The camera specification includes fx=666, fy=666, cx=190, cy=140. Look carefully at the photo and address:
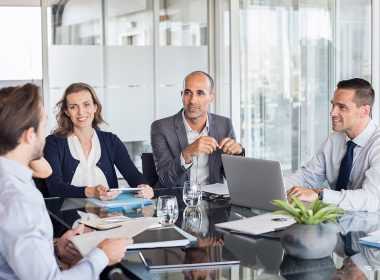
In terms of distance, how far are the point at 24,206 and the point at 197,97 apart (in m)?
2.50

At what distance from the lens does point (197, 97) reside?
13.9ft

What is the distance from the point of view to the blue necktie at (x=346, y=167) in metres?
3.49

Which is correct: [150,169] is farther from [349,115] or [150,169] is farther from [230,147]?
[349,115]

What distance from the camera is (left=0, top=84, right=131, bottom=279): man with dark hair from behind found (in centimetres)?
178

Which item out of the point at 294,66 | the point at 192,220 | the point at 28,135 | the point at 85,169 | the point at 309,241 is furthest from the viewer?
the point at 294,66

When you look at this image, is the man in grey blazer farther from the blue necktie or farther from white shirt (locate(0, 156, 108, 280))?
white shirt (locate(0, 156, 108, 280))

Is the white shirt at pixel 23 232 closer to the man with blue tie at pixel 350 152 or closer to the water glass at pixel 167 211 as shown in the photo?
the water glass at pixel 167 211

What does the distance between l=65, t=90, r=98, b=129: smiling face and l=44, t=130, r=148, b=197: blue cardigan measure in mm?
128

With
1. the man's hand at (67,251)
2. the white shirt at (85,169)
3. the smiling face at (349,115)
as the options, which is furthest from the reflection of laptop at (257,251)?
the white shirt at (85,169)

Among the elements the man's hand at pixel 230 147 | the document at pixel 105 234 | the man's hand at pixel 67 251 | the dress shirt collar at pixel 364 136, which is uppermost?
the dress shirt collar at pixel 364 136

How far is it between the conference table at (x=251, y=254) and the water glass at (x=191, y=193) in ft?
0.12

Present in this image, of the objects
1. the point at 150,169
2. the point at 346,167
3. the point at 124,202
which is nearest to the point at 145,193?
the point at 124,202

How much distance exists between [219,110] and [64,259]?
16.7ft

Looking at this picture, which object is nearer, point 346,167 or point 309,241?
point 309,241
